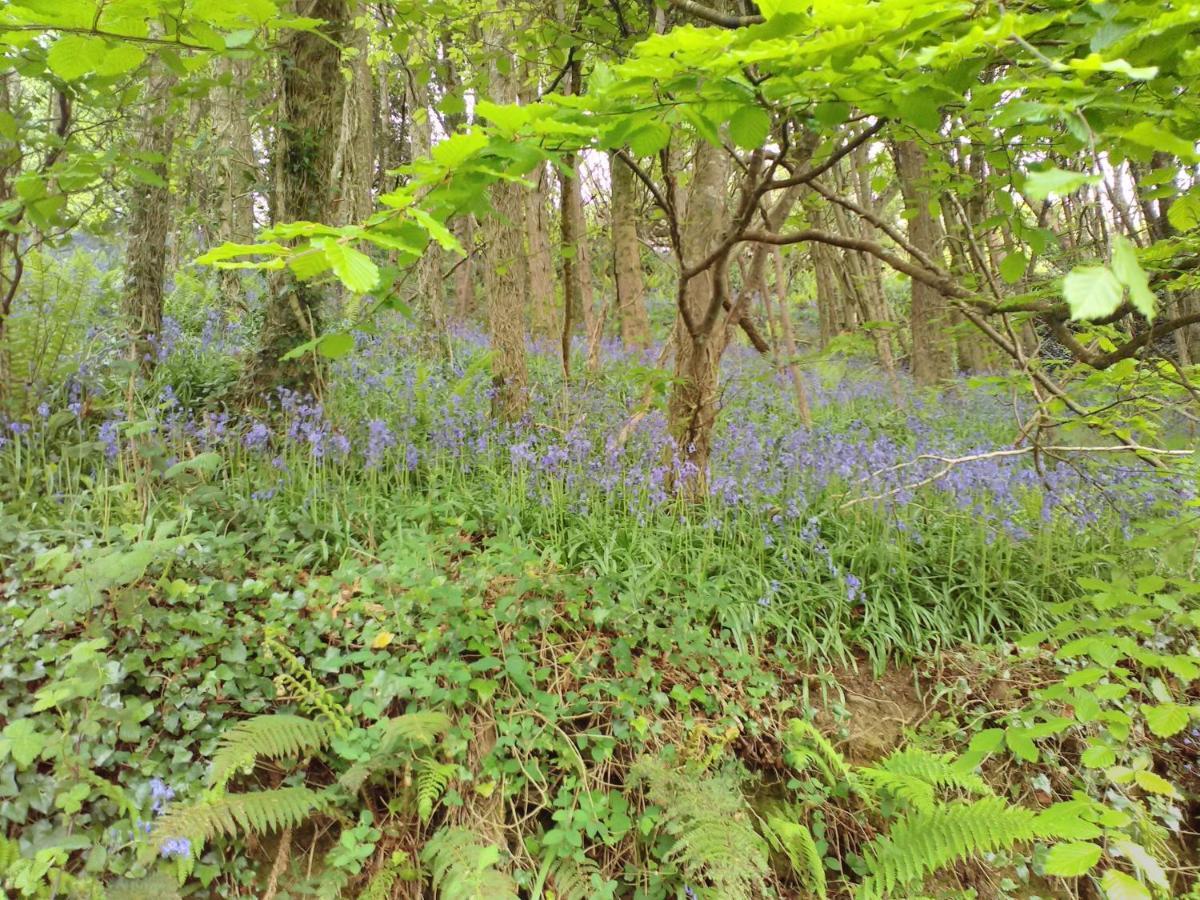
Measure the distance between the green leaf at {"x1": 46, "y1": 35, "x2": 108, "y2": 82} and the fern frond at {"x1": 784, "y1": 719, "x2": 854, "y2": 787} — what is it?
276cm

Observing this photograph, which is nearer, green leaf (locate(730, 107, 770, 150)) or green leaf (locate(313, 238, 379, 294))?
green leaf (locate(313, 238, 379, 294))

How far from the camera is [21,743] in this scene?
1782 mm

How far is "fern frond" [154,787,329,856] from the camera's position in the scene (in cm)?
172

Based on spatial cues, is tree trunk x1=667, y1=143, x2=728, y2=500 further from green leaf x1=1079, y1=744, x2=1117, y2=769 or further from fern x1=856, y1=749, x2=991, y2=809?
green leaf x1=1079, y1=744, x2=1117, y2=769

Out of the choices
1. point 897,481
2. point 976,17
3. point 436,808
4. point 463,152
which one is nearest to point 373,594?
point 436,808

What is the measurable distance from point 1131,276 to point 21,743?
8.69 feet

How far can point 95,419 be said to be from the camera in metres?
3.64

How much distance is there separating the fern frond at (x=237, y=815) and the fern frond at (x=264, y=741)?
0.24ft

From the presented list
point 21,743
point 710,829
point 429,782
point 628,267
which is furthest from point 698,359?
point 628,267

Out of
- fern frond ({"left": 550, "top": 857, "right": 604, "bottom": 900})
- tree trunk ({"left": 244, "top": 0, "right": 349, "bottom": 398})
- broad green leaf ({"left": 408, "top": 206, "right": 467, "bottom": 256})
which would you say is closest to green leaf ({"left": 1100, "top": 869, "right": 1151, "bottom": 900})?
fern frond ({"left": 550, "top": 857, "right": 604, "bottom": 900})

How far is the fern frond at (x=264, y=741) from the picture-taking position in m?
1.82

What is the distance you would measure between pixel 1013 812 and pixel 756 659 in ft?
3.31

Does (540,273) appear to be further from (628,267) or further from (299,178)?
(299,178)

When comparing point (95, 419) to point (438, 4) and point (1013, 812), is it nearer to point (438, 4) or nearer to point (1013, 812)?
point (438, 4)
